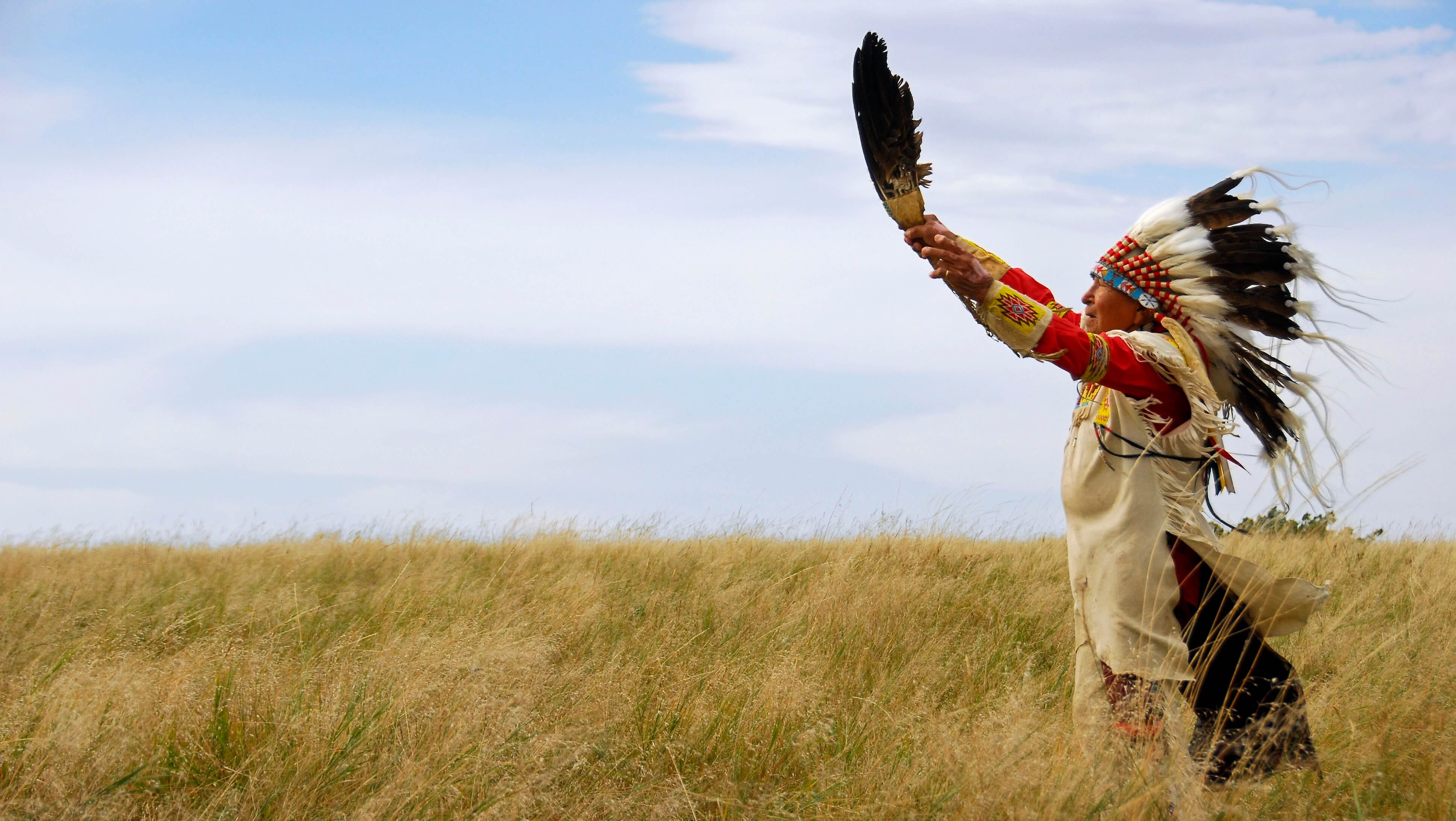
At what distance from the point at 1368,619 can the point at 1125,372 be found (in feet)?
13.2

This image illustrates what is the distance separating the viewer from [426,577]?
21.5 ft

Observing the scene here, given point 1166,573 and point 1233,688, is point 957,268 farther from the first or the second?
point 1233,688

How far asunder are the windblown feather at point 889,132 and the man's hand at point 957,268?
197mm

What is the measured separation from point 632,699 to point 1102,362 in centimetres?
195

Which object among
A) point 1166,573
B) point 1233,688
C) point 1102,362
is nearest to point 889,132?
point 1102,362

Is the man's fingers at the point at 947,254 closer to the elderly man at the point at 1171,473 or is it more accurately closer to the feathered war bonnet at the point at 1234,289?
the elderly man at the point at 1171,473

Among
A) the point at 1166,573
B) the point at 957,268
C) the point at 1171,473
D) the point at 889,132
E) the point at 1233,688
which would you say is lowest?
the point at 1233,688

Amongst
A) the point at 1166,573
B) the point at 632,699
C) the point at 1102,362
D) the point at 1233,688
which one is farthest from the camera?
the point at 632,699

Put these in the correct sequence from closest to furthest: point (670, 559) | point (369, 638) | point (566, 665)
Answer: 1. point (566, 665)
2. point (369, 638)
3. point (670, 559)

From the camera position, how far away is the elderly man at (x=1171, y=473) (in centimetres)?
291

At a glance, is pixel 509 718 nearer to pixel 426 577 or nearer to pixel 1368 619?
pixel 426 577

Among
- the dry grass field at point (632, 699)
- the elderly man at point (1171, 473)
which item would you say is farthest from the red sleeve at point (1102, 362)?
the dry grass field at point (632, 699)

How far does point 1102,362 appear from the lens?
2.80 meters

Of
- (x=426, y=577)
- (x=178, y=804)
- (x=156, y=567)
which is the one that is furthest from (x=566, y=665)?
(x=156, y=567)
